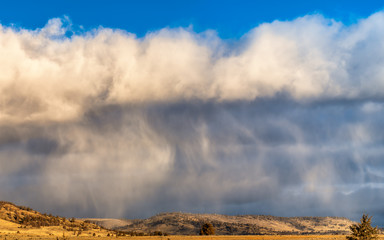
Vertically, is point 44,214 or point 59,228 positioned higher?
point 44,214

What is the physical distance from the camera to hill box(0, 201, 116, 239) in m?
130

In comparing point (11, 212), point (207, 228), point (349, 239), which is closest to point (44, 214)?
point (11, 212)

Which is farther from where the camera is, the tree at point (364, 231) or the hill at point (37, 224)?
the hill at point (37, 224)

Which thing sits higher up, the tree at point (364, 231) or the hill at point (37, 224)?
the hill at point (37, 224)

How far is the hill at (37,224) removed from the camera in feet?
425

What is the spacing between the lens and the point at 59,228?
141375 mm

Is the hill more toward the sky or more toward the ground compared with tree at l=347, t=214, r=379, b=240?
more toward the sky

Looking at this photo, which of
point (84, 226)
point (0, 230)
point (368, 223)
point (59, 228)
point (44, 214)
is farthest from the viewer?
point (44, 214)

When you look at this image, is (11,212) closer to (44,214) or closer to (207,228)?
(44,214)

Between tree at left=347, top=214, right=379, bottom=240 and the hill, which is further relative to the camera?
the hill

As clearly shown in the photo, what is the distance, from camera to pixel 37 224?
14588 cm

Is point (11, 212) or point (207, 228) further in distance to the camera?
point (207, 228)

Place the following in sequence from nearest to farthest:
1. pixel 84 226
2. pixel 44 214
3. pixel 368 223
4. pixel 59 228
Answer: pixel 368 223 < pixel 59 228 < pixel 84 226 < pixel 44 214

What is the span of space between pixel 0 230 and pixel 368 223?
9601 cm
